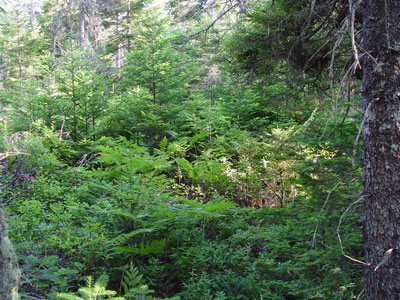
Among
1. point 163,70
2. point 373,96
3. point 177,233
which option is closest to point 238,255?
point 177,233

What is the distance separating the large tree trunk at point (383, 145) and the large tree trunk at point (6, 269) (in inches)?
112

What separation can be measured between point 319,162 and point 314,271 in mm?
1223

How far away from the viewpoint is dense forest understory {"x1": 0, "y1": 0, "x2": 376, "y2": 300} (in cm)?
302

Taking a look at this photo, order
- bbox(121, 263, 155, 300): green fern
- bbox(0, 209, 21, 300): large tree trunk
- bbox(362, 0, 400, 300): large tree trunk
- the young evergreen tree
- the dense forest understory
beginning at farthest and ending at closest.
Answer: the young evergreen tree < the dense forest understory < bbox(121, 263, 155, 300): green fern < bbox(362, 0, 400, 300): large tree trunk < bbox(0, 209, 21, 300): large tree trunk

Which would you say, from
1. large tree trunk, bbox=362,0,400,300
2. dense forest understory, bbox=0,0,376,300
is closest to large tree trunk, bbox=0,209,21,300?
dense forest understory, bbox=0,0,376,300

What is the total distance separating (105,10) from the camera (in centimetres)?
1700

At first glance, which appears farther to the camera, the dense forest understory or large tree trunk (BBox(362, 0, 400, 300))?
the dense forest understory

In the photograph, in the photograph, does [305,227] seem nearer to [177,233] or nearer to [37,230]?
[177,233]

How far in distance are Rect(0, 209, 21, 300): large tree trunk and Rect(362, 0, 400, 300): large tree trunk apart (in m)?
2.85

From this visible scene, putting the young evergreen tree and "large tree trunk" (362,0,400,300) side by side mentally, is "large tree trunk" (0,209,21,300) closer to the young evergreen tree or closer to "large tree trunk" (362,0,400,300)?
"large tree trunk" (362,0,400,300)

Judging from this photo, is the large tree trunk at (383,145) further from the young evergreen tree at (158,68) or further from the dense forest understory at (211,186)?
the young evergreen tree at (158,68)

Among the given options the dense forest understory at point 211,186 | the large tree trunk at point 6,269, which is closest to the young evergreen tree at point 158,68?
the dense forest understory at point 211,186

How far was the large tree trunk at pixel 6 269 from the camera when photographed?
6.57 feet

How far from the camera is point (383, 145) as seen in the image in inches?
95.0
